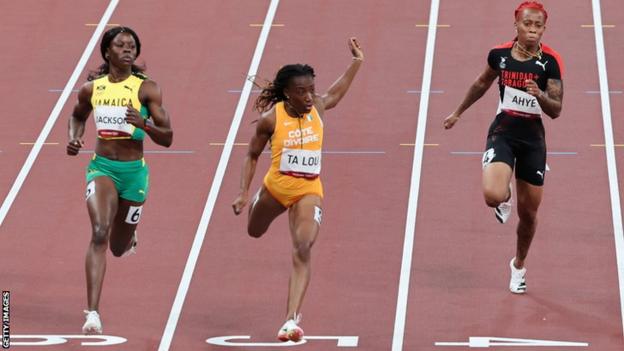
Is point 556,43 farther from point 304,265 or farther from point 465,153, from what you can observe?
point 304,265

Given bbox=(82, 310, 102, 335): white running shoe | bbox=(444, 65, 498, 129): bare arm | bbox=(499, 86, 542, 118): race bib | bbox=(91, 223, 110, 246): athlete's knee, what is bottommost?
bbox=(82, 310, 102, 335): white running shoe

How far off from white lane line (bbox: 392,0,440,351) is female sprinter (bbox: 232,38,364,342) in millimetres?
1151

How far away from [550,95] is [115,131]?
129 inches

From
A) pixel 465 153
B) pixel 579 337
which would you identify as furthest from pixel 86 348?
pixel 465 153

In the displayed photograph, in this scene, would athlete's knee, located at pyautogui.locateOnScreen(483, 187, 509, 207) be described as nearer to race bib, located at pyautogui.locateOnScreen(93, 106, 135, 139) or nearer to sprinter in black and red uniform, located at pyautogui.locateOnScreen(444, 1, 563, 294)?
sprinter in black and red uniform, located at pyautogui.locateOnScreen(444, 1, 563, 294)

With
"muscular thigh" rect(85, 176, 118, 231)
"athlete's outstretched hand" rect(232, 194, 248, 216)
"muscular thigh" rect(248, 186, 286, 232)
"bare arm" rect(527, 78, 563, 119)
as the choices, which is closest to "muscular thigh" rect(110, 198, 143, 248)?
"muscular thigh" rect(85, 176, 118, 231)

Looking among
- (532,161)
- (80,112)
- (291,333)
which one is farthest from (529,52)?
(80,112)

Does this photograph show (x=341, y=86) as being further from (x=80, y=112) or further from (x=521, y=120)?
(x=80, y=112)

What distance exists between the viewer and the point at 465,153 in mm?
16938

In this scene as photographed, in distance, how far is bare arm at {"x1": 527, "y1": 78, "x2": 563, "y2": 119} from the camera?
12.5m

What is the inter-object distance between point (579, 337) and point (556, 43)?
725 cm

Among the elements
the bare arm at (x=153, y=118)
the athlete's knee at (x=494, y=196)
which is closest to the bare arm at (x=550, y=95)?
the athlete's knee at (x=494, y=196)

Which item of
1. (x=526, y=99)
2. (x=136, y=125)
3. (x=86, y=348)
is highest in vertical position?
(x=526, y=99)

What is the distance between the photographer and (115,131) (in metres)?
12.6
